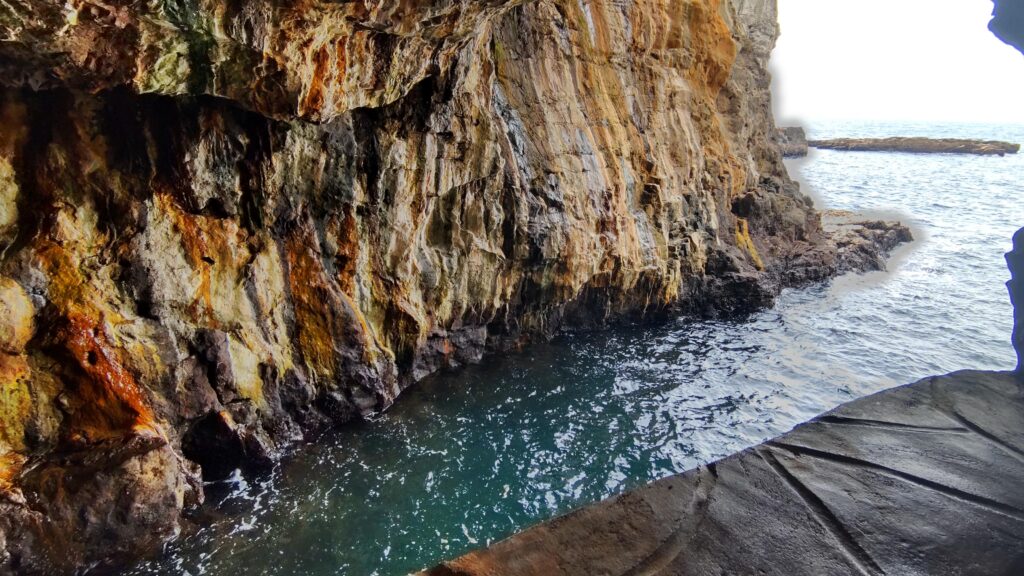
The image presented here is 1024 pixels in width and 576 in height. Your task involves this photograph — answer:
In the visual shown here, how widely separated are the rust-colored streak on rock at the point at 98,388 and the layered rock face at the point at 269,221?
33mm

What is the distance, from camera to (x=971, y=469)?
193 inches

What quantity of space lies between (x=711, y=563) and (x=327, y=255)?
974 cm

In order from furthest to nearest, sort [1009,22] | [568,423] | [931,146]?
[931,146], [568,423], [1009,22]

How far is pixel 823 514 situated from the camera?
428 centimetres

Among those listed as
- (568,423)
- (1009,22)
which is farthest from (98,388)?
(1009,22)

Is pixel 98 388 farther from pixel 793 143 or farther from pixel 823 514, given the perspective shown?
pixel 793 143

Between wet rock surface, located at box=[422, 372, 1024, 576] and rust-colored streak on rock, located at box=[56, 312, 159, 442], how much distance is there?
7515 millimetres

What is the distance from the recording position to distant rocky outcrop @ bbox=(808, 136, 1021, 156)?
69.1 metres

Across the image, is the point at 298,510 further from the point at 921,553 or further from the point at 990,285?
the point at 990,285

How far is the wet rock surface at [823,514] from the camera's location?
3.71 m

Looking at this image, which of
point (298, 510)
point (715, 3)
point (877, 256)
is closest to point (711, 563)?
point (298, 510)

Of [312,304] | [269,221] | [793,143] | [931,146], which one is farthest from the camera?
[931,146]

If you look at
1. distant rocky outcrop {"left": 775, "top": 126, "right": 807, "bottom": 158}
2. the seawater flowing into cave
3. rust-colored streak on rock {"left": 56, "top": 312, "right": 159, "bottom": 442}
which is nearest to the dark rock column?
the seawater flowing into cave

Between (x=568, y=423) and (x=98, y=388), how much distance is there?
8810 millimetres
